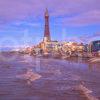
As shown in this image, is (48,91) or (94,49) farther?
(94,49)

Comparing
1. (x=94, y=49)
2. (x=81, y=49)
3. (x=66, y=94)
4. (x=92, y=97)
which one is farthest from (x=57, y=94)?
(x=81, y=49)

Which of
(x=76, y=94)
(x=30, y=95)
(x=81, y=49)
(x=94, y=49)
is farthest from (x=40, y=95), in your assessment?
(x=81, y=49)

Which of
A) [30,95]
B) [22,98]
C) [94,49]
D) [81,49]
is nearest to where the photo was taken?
[22,98]

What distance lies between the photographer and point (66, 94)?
2122 cm

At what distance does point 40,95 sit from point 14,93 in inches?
76.8

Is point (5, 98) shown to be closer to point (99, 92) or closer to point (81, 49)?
point (99, 92)

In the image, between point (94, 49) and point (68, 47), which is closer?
point (94, 49)

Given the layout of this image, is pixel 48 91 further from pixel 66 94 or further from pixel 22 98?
pixel 22 98

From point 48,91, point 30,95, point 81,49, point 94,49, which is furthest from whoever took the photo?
point 81,49

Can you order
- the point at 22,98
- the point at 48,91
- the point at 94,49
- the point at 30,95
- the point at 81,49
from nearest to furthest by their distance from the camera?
the point at 22,98 < the point at 30,95 < the point at 48,91 < the point at 94,49 < the point at 81,49

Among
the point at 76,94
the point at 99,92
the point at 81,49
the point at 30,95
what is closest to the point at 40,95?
the point at 30,95

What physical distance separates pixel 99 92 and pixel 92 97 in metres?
2.21

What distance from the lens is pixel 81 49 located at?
187 metres

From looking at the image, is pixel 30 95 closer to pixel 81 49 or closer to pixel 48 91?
pixel 48 91
